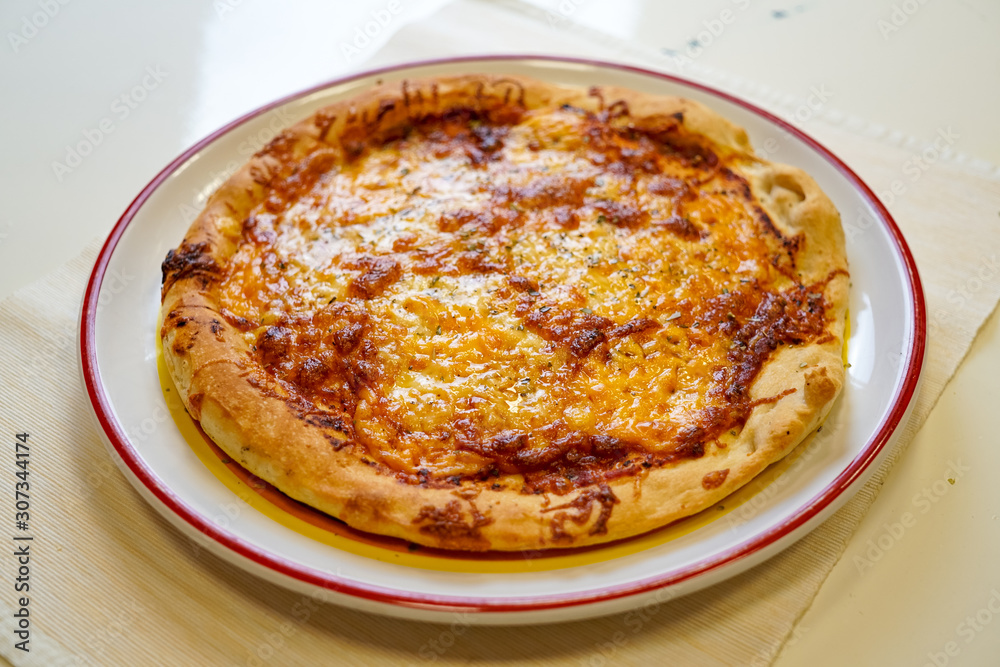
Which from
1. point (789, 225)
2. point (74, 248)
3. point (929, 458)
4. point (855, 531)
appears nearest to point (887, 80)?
point (789, 225)

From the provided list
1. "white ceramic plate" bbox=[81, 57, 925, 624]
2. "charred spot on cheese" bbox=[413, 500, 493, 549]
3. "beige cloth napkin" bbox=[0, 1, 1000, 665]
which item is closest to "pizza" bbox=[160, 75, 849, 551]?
"charred spot on cheese" bbox=[413, 500, 493, 549]

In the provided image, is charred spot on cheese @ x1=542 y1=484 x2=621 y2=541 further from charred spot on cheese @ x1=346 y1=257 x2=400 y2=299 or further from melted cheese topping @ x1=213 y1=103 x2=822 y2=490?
charred spot on cheese @ x1=346 y1=257 x2=400 y2=299

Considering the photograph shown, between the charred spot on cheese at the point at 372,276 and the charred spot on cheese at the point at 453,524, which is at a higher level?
the charred spot on cheese at the point at 372,276

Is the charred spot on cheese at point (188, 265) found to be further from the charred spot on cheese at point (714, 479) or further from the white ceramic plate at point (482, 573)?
the charred spot on cheese at point (714, 479)

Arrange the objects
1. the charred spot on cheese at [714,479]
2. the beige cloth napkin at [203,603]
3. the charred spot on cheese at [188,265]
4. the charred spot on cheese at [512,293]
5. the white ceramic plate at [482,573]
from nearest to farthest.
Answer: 1. the white ceramic plate at [482,573]
2. the beige cloth napkin at [203,603]
3. the charred spot on cheese at [714,479]
4. the charred spot on cheese at [512,293]
5. the charred spot on cheese at [188,265]

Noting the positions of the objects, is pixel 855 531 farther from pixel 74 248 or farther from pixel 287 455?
pixel 74 248

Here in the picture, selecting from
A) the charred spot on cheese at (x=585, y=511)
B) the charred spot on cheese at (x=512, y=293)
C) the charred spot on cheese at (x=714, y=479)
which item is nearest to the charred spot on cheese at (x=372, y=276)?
the charred spot on cheese at (x=512, y=293)

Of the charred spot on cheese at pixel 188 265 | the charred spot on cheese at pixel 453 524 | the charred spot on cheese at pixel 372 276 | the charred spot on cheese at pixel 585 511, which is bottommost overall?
the charred spot on cheese at pixel 453 524
